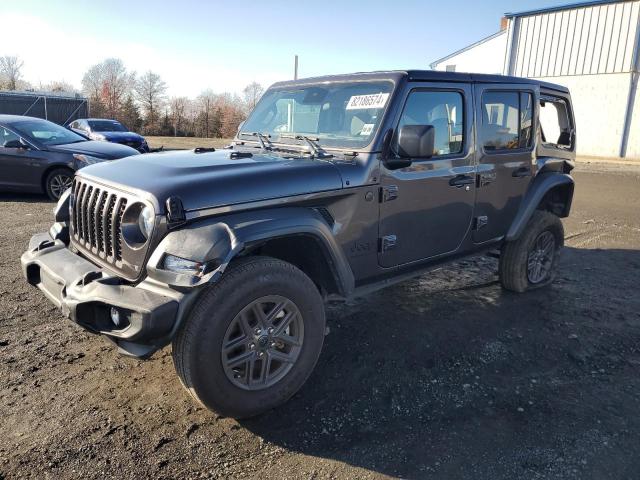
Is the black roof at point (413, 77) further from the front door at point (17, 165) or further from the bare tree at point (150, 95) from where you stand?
the bare tree at point (150, 95)

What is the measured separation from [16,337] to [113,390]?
122cm

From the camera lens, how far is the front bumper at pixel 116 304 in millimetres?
2516

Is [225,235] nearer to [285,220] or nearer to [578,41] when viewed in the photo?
[285,220]

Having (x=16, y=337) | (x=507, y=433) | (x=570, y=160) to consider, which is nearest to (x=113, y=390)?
(x=16, y=337)

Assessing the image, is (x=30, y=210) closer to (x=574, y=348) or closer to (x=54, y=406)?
(x=54, y=406)

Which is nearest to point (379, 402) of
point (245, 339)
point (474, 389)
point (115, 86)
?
point (474, 389)

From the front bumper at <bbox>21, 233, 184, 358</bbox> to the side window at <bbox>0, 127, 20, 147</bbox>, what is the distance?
723 centimetres

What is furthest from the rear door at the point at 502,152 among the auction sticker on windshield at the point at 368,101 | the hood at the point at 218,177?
the hood at the point at 218,177

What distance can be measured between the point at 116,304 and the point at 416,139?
7.02 ft

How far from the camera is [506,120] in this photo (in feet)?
15.2

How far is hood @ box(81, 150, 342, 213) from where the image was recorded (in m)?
2.82

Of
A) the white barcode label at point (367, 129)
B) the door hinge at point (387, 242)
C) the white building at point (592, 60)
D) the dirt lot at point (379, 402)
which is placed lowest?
the dirt lot at point (379, 402)

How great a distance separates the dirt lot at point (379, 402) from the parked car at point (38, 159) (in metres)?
4.56

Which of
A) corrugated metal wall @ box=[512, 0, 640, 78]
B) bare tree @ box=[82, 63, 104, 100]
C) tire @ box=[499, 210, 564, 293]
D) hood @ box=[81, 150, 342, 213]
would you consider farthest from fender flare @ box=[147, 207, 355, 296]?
bare tree @ box=[82, 63, 104, 100]
